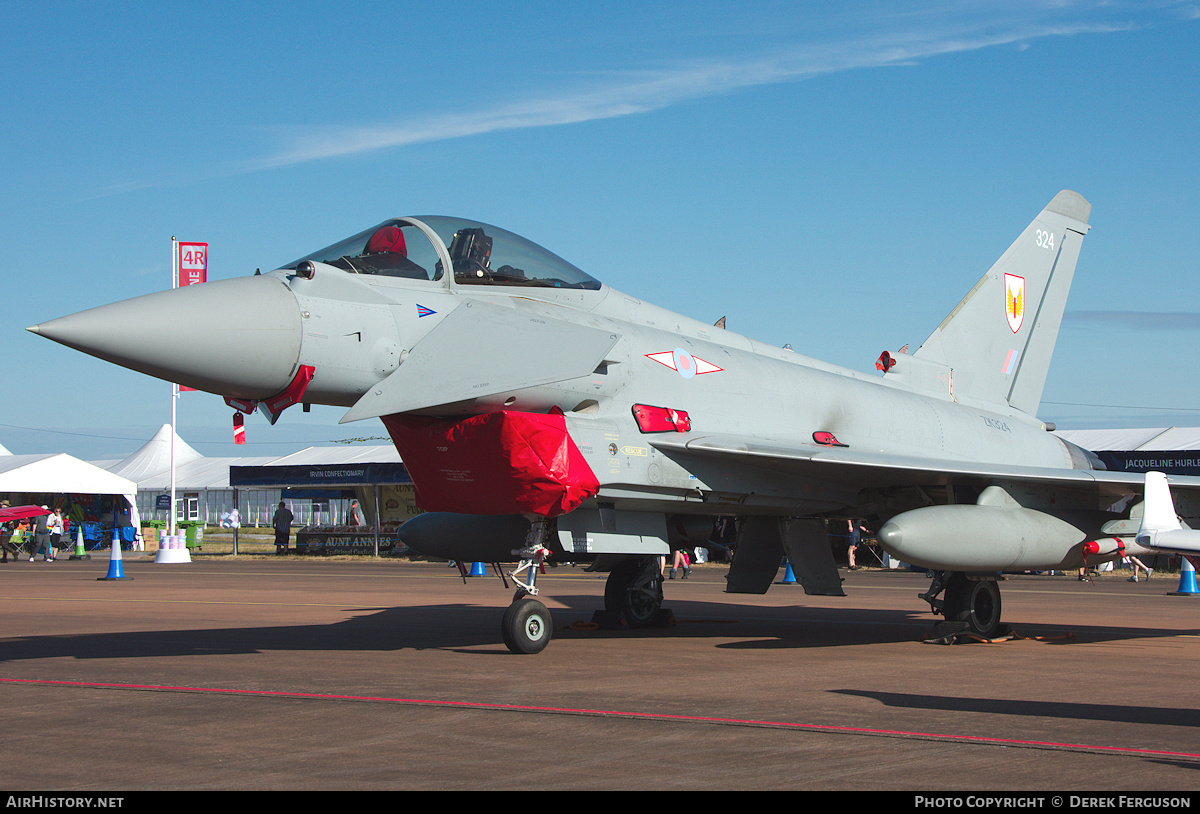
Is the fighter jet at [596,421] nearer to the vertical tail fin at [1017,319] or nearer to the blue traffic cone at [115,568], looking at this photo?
the vertical tail fin at [1017,319]

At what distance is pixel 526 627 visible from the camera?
30.1 feet

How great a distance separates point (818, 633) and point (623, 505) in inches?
141

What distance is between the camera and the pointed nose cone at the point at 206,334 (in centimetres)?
742

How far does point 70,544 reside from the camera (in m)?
42.4

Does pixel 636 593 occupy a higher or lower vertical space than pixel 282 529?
lower

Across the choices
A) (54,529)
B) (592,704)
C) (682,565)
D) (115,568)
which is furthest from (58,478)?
(592,704)

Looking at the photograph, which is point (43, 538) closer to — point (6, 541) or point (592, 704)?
point (6, 541)

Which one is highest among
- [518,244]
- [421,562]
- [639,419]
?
[518,244]

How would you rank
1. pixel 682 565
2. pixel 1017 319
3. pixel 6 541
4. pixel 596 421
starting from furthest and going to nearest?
pixel 6 541, pixel 682 565, pixel 1017 319, pixel 596 421

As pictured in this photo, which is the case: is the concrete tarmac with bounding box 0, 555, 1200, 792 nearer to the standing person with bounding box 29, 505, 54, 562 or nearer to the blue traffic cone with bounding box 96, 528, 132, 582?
the blue traffic cone with bounding box 96, 528, 132, 582

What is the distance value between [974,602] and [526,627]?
4984 mm
